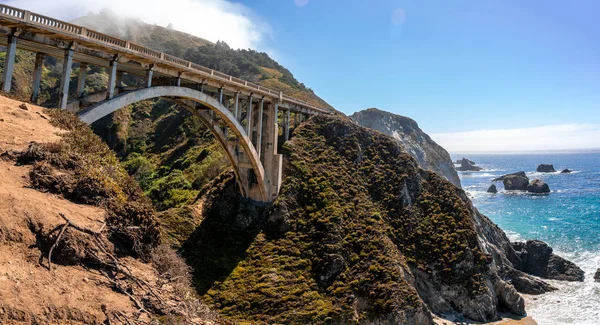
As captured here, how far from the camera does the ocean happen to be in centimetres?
3366

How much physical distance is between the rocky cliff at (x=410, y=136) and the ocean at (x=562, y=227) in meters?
12.9

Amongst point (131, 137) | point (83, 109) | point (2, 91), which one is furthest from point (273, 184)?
point (131, 137)

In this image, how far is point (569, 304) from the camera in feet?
115

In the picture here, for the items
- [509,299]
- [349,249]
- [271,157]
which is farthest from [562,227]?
[271,157]

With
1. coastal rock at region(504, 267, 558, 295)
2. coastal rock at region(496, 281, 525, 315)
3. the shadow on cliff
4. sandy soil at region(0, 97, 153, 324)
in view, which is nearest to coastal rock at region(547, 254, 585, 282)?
coastal rock at region(504, 267, 558, 295)

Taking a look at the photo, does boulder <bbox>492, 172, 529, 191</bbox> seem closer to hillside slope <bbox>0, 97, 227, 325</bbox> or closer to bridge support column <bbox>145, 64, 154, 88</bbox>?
bridge support column <bbox>145, 64, 154, 88</bbox>

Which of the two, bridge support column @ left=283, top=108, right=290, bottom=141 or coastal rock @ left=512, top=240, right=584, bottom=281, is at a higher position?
bridge support column @ left=283, top=108, right=290, bottom=141

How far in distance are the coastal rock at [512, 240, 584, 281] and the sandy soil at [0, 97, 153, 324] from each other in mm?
50609

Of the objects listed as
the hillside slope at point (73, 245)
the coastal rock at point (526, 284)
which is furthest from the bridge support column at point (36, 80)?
the coastal rock at point (526, 284)

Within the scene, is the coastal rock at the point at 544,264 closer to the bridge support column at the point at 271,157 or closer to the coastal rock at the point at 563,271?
the coastal rock at the point at 563,271

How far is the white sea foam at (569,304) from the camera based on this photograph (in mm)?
31422

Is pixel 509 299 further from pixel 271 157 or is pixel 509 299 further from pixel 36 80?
pixel 36 80

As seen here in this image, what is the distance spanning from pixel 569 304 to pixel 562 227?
3407 cm

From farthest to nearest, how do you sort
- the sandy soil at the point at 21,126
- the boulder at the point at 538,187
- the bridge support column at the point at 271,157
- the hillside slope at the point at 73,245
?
1. the boulder at the point at 538,187
2. the bridge support column at the point at 271,157
3. the sandy soil at the point at 21,126
4. the hillside slope at the point at 73,245
